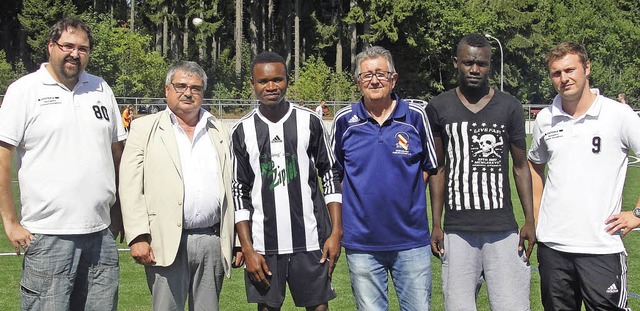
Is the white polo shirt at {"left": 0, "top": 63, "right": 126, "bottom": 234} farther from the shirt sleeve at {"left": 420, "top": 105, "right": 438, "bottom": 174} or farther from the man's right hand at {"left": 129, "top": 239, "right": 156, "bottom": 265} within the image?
the shirt sleeve at {"left": 420, "top": 105, "right": 438, "bottom": 174}

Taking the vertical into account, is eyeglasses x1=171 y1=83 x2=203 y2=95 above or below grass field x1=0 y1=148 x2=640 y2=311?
above

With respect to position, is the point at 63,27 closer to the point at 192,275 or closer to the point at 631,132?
the point at 192,275

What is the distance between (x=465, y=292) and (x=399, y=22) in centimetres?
4589

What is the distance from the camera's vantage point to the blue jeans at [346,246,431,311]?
15.4 ft

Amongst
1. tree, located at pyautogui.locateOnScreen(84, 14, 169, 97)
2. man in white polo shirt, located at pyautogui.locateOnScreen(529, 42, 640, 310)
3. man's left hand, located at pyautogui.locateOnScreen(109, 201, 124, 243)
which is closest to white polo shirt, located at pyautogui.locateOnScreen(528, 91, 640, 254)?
man in white polo shirt, located at pyautogui.locateOnScreen(529, 42, 640, 310)

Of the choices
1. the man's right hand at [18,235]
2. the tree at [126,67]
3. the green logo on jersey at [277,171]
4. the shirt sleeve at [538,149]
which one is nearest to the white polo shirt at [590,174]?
the shirt sleeve at [538,149]

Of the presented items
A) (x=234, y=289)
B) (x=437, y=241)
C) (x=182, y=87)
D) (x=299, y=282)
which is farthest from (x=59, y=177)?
(x=234, y=289)

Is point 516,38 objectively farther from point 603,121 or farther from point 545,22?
point 603,121

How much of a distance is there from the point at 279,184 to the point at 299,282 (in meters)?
0.65

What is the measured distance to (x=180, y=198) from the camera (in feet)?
15.1

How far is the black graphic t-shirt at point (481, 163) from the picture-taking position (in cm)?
466

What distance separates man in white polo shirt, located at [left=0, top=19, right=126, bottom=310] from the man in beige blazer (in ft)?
0.72

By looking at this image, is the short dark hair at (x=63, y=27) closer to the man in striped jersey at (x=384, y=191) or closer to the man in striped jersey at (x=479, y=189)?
the man in striped jersey at (x=384, y=191)

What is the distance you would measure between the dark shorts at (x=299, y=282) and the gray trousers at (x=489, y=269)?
2.77 ft
